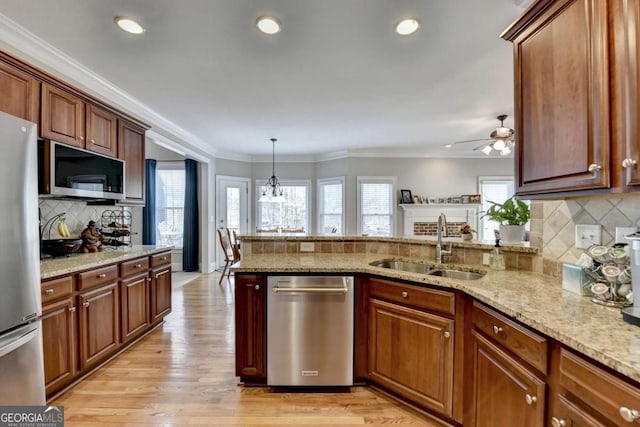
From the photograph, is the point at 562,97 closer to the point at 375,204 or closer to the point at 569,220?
the point at 569,220

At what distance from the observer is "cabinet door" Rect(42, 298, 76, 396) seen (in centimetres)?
191

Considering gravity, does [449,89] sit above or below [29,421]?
above

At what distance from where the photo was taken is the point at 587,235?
5.16 ft

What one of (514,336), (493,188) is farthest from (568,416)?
(493,188)

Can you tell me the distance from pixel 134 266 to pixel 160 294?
62 centimetres

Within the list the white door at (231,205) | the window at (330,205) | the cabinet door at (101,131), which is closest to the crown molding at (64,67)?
the cabinet door at (101,131)

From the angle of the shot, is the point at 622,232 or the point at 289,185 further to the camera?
the point at 289,185

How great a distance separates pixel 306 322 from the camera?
211 cm

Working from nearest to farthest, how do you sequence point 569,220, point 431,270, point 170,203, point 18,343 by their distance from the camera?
point 18,343 → point 569,220 → point 431,270 → point 170,203

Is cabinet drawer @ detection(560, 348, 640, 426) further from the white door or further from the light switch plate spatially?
the white door

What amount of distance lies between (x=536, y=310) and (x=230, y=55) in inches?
110

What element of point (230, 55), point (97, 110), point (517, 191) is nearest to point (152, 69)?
point (97, 110)

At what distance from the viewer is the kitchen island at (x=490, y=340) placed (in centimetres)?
90

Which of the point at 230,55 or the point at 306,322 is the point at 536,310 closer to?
the point at 306,322
